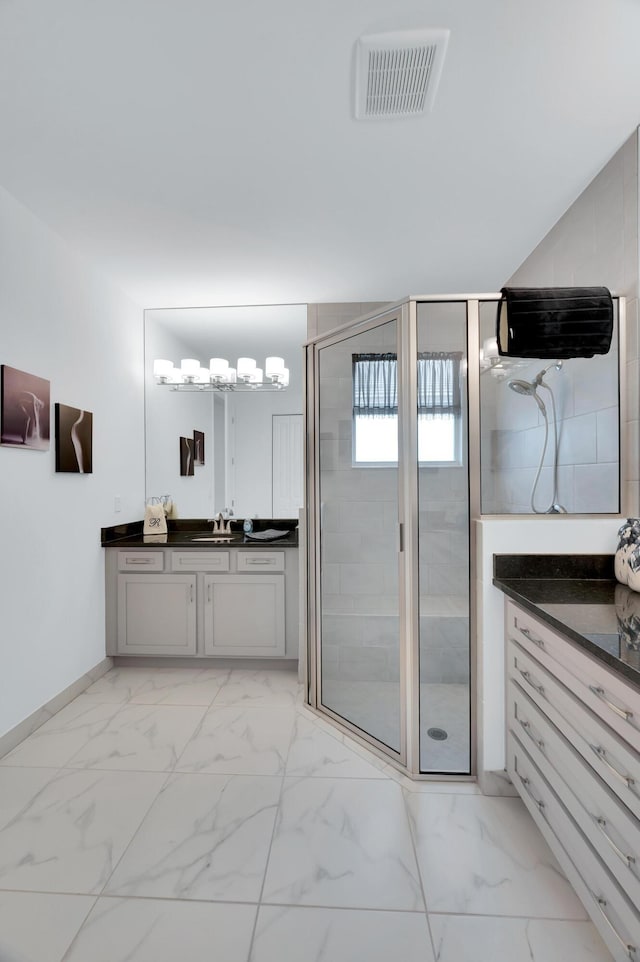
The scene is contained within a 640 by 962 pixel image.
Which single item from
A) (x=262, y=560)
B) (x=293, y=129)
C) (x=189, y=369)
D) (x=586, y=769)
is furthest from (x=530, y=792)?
(x=189, y=369)

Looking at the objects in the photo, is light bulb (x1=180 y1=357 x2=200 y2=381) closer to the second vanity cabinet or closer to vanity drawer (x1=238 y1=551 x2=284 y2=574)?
the second vanity cabinet

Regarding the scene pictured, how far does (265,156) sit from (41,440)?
1720 mm

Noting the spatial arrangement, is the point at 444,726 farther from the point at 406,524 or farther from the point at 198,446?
the point at 198,446

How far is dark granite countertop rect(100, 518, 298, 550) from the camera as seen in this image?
10.0ft

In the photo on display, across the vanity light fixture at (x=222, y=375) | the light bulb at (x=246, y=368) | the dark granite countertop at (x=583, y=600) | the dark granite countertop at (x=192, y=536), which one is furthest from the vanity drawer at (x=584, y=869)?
the light bulb at (x=246, y=368)

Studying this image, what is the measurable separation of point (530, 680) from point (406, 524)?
2.40 ft

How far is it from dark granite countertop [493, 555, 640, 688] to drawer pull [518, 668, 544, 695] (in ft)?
0.78

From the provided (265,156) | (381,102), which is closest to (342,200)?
(265,156)

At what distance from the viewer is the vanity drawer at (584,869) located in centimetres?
102

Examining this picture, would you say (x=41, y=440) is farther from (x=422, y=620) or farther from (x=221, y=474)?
(x=422, y=620)

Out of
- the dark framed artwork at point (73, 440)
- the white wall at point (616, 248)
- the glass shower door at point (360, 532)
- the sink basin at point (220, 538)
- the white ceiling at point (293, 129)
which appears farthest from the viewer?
the sink basin at point (220, 538)

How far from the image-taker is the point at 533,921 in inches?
50.9

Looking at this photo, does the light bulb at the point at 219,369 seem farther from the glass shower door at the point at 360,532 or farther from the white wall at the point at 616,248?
the white wall at the point at 616,248

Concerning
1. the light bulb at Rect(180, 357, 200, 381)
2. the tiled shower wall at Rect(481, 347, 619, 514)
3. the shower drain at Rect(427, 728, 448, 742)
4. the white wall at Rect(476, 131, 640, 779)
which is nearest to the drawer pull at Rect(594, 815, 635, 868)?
the white wall at Rect(476, 131, 640, 779)
